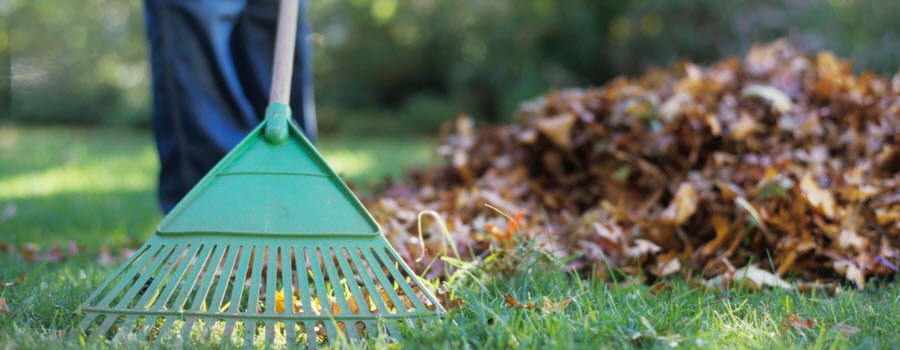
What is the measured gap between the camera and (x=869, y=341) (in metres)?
1.24

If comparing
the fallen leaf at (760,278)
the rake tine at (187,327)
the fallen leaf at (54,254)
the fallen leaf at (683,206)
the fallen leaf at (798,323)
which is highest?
the rake tine at (187,327)

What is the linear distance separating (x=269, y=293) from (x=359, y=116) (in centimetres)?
1044

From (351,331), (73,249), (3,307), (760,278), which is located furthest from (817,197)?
(73,249)

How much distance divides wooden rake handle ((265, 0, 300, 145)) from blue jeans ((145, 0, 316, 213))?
43cm

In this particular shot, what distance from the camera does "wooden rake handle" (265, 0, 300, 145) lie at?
1.53 meters

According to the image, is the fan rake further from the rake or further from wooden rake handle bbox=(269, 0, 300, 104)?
wooden rake handle bbox=(269, 0, 300, 104)

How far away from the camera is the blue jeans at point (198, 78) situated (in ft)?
6.72

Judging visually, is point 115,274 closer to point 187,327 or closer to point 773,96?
point 187,327

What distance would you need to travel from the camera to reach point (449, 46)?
40.0 ft

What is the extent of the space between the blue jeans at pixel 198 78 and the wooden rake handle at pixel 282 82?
427 millimetres

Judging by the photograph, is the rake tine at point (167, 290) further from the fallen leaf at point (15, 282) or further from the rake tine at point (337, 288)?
the fallen leaf at point (15, 282)

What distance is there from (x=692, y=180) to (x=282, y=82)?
1426 mm

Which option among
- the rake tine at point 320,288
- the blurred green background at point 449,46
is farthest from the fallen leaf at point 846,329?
the blurred green background at point 449,46

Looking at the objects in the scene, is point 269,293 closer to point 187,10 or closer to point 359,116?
point 187,10
